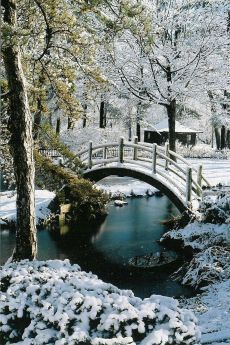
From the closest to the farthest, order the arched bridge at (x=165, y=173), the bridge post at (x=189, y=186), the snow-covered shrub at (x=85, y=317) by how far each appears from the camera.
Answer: the snow-covered shrub at (x=85, y=317) → the bridge post at (x=189, y=186) → the arched bridge at (x=165, y=173)

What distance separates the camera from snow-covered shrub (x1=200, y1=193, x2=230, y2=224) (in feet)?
40.8

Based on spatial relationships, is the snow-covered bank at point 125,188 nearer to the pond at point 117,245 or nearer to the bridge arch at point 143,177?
the pond at point 117,245

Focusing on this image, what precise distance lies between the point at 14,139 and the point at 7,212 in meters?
9.85

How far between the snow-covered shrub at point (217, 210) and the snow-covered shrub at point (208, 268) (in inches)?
38.4

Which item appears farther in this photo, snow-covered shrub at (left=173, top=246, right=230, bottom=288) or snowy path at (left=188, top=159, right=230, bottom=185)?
snowy path at (left=188, top=159, right=230, bottom=185)

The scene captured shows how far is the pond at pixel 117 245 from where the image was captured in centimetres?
1204

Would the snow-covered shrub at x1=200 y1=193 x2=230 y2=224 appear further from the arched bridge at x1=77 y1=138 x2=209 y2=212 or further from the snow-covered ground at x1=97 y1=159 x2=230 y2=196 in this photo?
the snow-covered ground at x1=97 y1=159 x2=230 y2=196

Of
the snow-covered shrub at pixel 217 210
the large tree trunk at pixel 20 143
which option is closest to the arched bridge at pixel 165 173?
the snow-covered shrub at pixel 217 210

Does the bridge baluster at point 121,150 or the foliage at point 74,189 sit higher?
the bridge baluster at point 121,150

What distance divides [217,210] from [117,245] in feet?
13.7

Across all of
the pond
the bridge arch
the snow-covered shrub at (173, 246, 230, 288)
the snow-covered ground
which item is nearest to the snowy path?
the snow-covered ground

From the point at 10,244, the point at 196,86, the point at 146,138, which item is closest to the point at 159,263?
the point at 10,244

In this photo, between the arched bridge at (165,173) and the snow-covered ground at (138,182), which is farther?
the snow-covered ground at (138,182)

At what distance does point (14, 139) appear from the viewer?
26.9 feet
